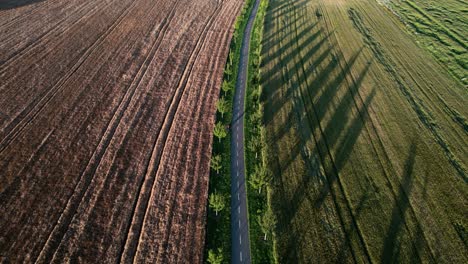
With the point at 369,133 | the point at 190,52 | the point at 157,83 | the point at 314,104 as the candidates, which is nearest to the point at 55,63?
the point at 157,83

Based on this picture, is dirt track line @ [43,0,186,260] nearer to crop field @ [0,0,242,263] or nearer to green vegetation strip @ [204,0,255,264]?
crop field @ [0,0,242,263]

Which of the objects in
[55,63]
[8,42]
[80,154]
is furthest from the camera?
[8,42]

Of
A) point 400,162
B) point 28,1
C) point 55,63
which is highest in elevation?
point 28,1

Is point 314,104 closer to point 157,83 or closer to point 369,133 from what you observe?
point 369,133

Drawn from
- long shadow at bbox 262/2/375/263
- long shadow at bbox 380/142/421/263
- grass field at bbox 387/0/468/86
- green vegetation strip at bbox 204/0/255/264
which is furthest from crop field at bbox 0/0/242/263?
grass field at bbox 387/0/468/86

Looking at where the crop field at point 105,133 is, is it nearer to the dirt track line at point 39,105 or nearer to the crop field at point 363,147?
the dirt track line at point 39,105

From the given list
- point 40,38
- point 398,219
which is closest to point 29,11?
point 40,38

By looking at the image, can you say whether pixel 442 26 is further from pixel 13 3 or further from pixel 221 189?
pixel 13 3

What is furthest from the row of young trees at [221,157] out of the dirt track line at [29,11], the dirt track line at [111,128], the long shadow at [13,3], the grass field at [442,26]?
the long shadow at [13,3]
